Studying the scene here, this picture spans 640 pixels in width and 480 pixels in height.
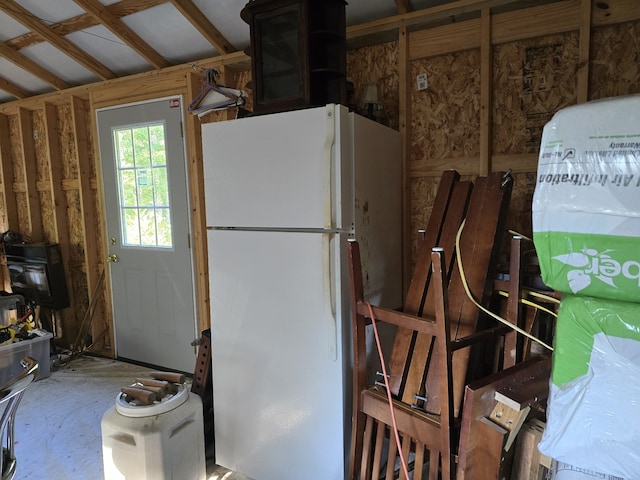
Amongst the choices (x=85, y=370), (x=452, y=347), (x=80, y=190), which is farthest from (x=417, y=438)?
(x=80, y=190)

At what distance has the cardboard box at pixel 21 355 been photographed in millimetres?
3033

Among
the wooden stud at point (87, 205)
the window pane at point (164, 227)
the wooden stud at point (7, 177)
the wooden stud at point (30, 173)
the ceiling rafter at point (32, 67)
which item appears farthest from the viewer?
the wooden stud at point (7, 177)

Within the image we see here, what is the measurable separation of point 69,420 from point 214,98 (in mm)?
2334

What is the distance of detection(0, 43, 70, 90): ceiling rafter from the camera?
3.12 metres

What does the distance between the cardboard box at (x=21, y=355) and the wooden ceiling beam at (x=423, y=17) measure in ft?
10.6

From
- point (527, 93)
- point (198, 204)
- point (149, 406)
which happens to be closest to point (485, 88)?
point (527, 93)

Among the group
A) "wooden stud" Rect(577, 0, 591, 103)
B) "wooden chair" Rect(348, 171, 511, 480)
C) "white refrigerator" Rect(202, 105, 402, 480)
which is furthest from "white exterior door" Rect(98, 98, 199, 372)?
"wooden stud" Rect(577, 0, 591, 103)

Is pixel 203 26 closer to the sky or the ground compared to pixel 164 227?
closer to the sky

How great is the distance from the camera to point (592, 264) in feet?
2.98

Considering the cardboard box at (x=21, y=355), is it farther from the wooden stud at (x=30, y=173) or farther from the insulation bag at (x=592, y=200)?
the insulation bag at (x=592, y=200)

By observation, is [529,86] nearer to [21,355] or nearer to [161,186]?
[161,186]

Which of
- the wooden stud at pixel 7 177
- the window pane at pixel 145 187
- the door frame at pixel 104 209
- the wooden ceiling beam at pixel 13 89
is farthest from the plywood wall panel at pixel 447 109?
the wooden stud at pixel 7 177

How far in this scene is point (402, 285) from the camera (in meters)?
2.34

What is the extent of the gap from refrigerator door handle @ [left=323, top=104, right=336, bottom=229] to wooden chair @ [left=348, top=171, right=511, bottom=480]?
0.65 feet
